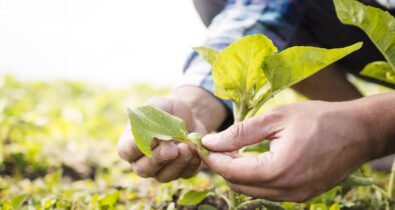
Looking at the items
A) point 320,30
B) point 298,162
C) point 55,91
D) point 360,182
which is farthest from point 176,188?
point 55,91

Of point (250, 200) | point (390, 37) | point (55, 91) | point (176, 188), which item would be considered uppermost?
point (390, 37)

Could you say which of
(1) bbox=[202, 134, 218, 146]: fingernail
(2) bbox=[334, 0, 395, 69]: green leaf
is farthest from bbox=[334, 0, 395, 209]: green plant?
(1) bbox=[202, 134, 218, 146]: fingernail

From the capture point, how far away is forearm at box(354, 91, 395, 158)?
3.36 feet

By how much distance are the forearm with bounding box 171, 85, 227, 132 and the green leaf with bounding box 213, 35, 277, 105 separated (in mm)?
429

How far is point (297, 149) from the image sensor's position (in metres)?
0.95

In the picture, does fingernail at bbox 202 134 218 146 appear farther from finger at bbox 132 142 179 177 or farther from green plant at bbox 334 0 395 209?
green plant at bbox 334 0 395 209

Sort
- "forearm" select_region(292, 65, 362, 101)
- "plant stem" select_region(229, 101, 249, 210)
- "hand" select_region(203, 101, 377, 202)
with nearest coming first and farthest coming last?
"hand" select_region(203, 101, 377, 202), "plant stem" select_region(229, 101, 249, 210), "forearm" select_region(292, 65, 362, 101)

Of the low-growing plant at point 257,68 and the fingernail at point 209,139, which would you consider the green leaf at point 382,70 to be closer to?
the low-growing plant at point 257,68

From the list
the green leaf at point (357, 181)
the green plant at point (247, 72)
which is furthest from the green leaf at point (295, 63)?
the green leaf at point (357, 181)

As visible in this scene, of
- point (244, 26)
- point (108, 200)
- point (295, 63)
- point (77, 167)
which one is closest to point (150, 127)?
point (295, 63)

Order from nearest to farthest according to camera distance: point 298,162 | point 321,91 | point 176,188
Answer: point 298,162 → point 176,188 → point 321,91

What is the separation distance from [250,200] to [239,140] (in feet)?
0.89

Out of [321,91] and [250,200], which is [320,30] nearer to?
[321,91]

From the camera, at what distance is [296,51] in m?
1.02
